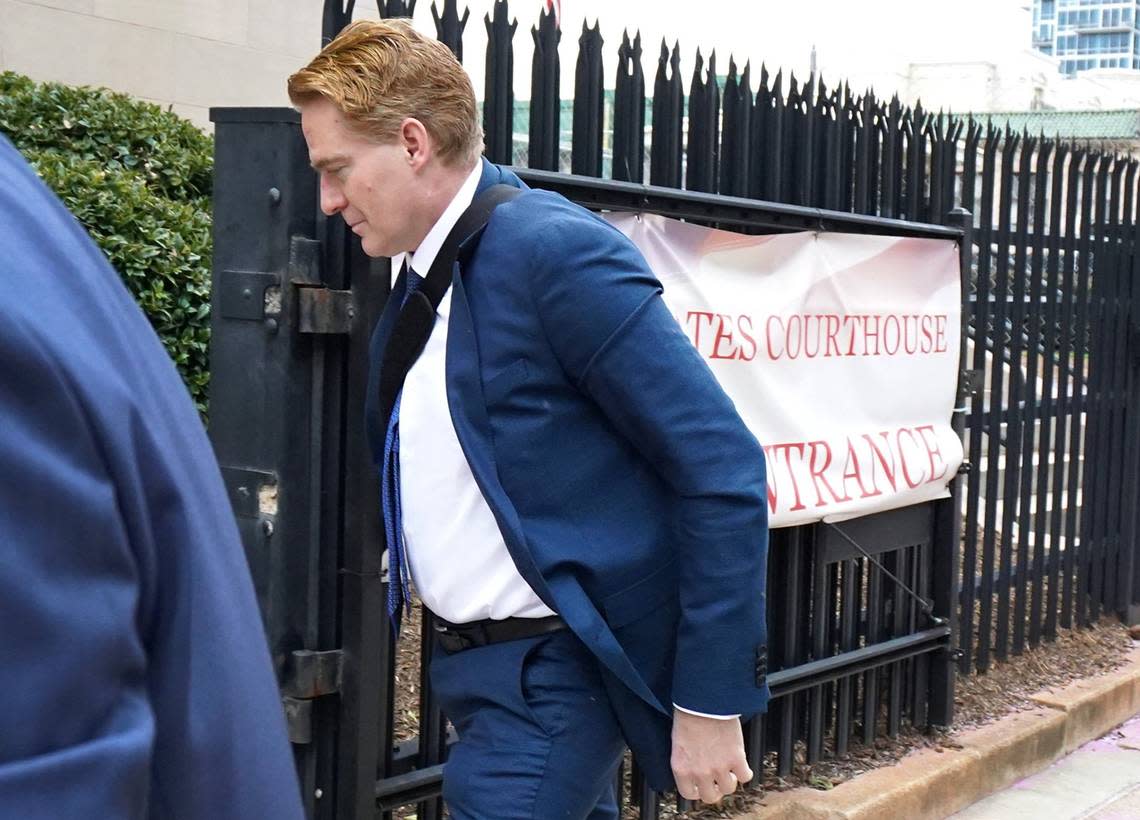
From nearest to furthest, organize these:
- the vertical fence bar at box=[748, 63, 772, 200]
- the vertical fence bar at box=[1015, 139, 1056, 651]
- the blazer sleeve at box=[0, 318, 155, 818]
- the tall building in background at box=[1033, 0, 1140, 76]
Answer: the blazer sleeve at box=[0, 318, 155, 818] < the vertical fence bar at box=[748, 63, 772, 200] < the vertical fence bar at box=[1015, 139, 1056, 651] < the tall building in background at box=[1033, 0, 1140, 76]

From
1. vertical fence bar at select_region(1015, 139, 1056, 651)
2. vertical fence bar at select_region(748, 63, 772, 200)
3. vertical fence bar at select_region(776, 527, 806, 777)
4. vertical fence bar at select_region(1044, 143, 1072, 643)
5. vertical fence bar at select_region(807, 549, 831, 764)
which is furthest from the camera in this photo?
vertical fence bar at select_region(1044, 143, 1072, 643)

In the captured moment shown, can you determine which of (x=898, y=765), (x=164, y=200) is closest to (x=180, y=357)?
(x=164, y=200)

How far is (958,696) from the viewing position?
5.77 m

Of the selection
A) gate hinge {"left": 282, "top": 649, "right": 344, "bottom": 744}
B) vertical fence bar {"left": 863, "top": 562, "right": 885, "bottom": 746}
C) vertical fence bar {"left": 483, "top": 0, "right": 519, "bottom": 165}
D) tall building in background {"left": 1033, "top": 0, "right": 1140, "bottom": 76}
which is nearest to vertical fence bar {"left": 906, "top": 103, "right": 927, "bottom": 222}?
vertical fence bar {"left": 863, "top": 562, "right": 885, "bottom": 746}

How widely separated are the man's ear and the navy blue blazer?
5.8 inches

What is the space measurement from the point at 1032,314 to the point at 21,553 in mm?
5760

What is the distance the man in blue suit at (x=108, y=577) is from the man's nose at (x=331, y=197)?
1323 millimetres

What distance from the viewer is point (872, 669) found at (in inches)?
197

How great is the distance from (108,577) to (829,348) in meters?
3.73

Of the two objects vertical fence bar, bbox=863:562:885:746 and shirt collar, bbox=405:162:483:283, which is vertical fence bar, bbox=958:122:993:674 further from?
shirt collar, bbox=405:162:483:283

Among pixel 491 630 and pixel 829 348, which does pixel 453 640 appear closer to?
pixel 491 630

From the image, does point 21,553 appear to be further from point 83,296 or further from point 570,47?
point 570,47

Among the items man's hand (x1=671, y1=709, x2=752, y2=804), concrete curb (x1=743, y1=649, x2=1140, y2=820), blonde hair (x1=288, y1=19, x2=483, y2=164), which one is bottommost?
concrete curb (x1=743, y1=649, x2=1140, y2=820)

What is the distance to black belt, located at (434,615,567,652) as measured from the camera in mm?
2324
